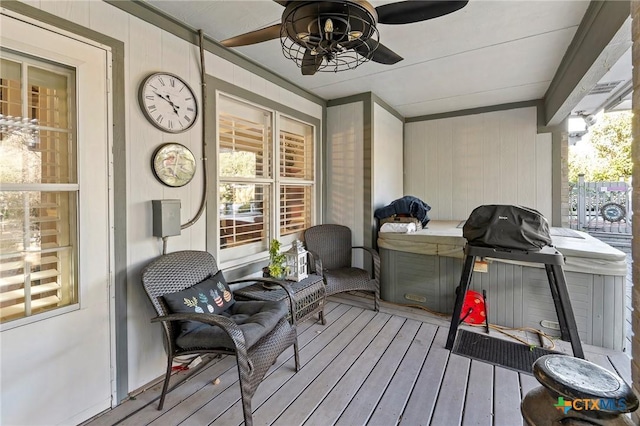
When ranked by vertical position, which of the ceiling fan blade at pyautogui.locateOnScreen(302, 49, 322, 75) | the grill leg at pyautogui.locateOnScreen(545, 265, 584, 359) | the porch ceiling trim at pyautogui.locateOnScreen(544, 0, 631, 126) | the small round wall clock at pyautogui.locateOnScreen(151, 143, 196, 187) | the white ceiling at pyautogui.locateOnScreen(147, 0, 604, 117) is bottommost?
the grill leg at pyautogui.locateOnScreen(545, 265, 584, 359)

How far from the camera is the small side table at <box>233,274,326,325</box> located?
2.48 meters

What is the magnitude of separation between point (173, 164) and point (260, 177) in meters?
1.07

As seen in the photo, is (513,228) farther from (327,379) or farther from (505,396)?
(327,379)

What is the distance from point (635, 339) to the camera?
117 cm

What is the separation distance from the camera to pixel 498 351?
2512 millimetres

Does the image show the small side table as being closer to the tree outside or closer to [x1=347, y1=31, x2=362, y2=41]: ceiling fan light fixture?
[x1=347, y1=31, x2=362, y2=41]: ceiling fan light fixture

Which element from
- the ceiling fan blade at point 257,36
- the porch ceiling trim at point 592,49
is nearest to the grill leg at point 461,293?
the porch ceiling trim at point 592,49

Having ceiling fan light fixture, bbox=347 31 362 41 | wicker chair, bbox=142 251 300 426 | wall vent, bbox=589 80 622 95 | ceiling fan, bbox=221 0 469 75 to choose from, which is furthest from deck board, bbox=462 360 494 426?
wall vent, bbox=589 80 622 95

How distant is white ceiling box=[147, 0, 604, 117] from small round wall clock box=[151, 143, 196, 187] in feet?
3.29

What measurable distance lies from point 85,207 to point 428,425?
2.45m

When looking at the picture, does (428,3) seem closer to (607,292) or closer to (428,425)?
(428,425)

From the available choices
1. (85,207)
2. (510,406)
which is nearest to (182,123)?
(85,207)

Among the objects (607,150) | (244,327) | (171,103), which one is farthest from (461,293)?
(607,150)

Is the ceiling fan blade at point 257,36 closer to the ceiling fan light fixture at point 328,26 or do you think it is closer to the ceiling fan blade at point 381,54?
the ceiling fan light fixture at point 328,26
